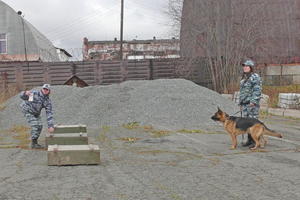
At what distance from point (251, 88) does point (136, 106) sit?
274 inches

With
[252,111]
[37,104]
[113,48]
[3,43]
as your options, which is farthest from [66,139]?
[113,48]

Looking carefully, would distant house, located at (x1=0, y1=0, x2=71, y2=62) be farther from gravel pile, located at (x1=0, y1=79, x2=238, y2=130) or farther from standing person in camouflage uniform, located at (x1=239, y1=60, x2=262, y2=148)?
standing person in camouflage uniform, located at (x1=239, y1=60, x2=262, y2=148)

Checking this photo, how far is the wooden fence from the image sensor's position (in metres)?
26.2

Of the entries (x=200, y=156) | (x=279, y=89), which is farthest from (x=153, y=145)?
(x=279, y=89)

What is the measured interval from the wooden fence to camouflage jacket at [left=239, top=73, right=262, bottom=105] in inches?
689

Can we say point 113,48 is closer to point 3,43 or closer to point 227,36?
point 3,43

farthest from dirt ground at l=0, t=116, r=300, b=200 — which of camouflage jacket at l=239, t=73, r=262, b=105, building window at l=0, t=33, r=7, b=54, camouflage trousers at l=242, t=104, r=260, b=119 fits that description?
building window at l=0, t=33, r=7, b=54

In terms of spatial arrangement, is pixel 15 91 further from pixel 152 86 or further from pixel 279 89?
pixel 279 89

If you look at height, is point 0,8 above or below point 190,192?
above

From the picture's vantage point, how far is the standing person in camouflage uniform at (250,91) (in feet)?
28.0

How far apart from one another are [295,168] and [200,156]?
1.90 metres

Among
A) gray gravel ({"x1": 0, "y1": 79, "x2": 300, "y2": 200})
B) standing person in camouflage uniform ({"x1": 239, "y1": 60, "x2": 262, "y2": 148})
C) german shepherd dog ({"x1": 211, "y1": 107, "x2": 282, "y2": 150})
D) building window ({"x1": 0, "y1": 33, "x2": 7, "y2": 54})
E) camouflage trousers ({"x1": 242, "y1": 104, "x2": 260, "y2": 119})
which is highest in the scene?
building window ({"x1": 0, "y1": 33, "x2": 7, "y2": 54})

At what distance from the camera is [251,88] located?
8.63m

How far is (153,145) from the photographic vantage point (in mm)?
9258
